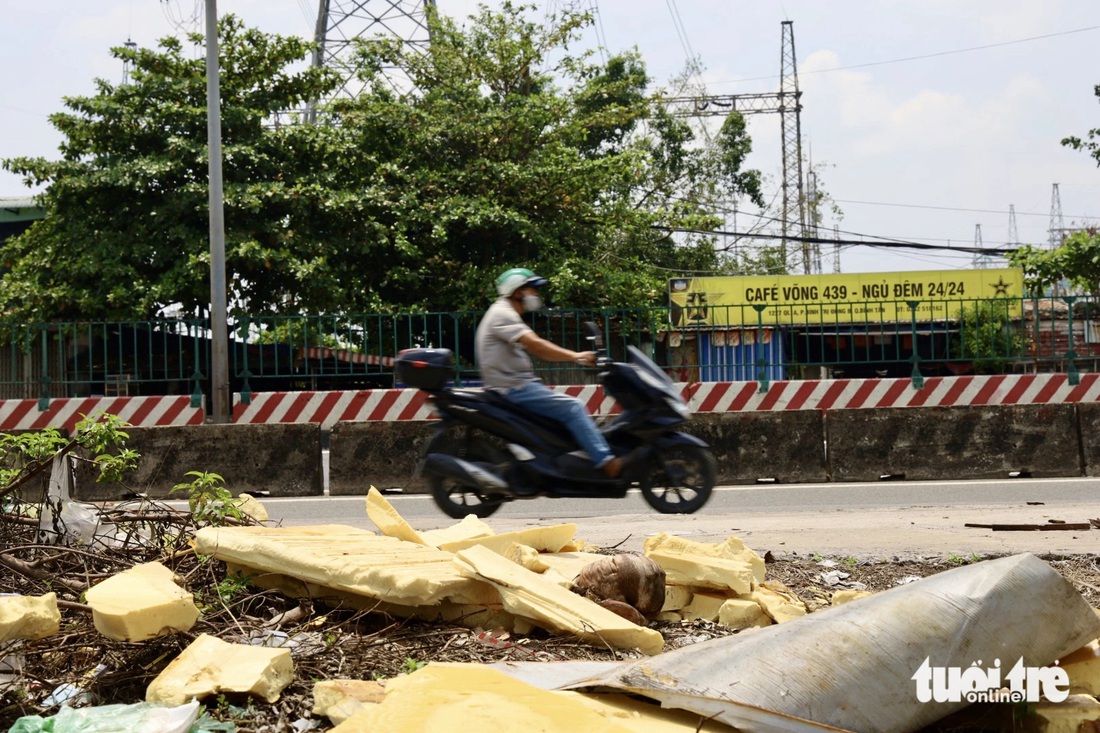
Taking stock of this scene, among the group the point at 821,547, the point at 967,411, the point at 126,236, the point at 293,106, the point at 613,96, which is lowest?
the point at 821,547

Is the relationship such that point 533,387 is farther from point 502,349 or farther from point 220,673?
point 220,673

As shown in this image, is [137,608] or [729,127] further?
[729,127]

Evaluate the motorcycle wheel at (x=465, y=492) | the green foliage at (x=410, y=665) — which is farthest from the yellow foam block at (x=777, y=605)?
the motorcycle wheel at (x=465, y=492)

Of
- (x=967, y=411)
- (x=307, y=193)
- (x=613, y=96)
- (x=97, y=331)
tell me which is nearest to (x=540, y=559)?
(x=967, y=411)

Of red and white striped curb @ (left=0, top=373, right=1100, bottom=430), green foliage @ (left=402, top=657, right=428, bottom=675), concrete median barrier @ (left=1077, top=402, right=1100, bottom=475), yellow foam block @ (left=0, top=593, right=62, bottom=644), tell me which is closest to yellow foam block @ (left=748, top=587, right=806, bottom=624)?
green foliage @ (left=402, top=657, right=428, bottom=675)

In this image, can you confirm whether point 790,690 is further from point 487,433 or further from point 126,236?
point 126,236

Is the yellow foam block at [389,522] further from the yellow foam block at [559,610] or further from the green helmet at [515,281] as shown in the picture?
the green helmet at [515,281]

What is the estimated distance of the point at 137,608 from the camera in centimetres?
387

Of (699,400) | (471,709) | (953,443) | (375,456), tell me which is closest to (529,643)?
(471,709)

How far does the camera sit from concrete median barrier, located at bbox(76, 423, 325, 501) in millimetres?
12148

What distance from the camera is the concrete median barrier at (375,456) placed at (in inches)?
477

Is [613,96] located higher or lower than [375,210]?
higher

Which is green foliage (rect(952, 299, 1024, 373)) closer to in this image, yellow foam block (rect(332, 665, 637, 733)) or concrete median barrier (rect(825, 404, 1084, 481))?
concrete median barrier (rect(825, 404, 1084, 481))

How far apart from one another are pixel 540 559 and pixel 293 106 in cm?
1892
